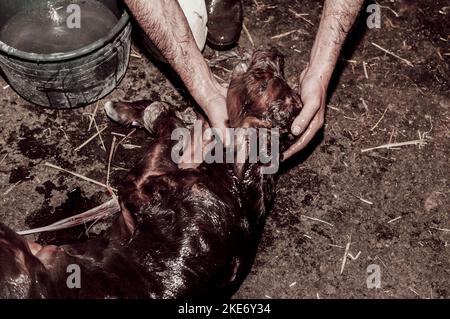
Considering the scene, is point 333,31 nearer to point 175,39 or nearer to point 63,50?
point 175,39

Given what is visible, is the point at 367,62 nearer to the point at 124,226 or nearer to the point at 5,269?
the point at 124,226

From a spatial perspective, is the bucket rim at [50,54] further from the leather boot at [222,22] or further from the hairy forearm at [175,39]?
the leather boot at [222,22]

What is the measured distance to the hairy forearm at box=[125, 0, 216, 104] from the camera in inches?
160

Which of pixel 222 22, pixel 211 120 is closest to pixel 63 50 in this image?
pixel 222 22

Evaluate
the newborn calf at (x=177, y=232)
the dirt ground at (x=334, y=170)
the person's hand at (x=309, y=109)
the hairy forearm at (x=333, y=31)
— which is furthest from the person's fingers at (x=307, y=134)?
the dirt ground at (x=334, y=170)

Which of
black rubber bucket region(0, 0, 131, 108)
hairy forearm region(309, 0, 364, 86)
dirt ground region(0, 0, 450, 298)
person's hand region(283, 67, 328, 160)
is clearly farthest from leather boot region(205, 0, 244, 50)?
person's hand region(283, 67, 328, 160)

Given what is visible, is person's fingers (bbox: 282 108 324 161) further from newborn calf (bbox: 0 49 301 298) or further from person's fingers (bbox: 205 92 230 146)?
person's fingers (bbox: 205 92 230 146)

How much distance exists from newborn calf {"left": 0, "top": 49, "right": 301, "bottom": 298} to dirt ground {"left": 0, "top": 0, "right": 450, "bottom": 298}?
2.00 feet

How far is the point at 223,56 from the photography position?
5.08 meters

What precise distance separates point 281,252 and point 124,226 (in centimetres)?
117

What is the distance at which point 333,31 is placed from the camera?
4.18m

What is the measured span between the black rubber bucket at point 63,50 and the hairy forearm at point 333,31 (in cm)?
135

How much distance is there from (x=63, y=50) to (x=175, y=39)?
1.07 meters
